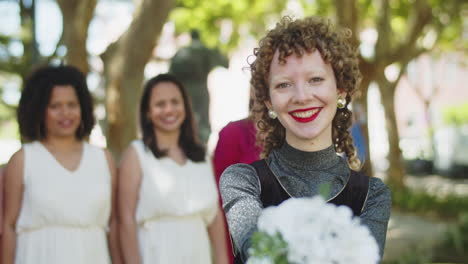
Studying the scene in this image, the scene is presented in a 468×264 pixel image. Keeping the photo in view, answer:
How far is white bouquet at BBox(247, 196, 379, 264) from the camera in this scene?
1.23m

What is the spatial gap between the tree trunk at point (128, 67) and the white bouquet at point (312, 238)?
176 inches

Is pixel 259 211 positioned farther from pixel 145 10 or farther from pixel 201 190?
pixel 145 10

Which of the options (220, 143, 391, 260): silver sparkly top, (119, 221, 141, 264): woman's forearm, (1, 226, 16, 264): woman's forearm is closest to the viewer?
(220, 143, 391, 260): silver sparkly top

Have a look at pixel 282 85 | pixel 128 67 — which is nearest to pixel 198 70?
pixel 128 67

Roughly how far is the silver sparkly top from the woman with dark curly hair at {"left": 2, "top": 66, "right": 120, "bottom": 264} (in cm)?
173

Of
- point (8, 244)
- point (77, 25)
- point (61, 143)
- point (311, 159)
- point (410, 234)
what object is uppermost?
point (77, 25)

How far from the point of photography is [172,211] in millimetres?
3605

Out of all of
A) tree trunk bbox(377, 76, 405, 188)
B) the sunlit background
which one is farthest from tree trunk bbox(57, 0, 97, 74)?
tree trunk bbox(377, 76, 405, 188)

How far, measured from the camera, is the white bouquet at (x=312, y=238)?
1.23m

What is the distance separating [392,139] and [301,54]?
13.1 meters

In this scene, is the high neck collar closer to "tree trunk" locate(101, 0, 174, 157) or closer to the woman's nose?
the woman's nose

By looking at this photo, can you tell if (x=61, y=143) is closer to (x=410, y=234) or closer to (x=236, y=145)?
(x=236, y=145)

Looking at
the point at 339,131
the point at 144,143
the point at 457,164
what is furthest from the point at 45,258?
the point at 457,164

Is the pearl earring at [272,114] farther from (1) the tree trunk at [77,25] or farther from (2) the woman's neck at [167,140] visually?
(1) the tree trunk at [77,25]
